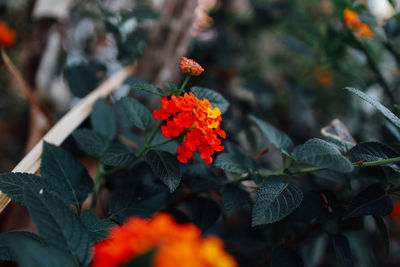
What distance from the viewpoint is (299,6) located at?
A: 62.0 inches

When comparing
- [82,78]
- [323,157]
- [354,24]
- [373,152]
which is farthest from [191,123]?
[354,24]

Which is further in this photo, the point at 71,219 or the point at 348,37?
the point at 348,37

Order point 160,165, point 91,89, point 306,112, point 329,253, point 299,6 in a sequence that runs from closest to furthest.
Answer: point 160,165 < point 91,89 < point 329,253 < point 306,112 < point 299,6

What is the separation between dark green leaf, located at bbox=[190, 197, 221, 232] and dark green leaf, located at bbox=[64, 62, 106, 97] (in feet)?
1.59

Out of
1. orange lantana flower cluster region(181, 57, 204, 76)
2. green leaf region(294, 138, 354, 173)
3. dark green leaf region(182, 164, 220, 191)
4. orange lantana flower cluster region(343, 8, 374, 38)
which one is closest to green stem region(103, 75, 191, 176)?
orange lantana flower cluster region(181, 57, 204, 76)

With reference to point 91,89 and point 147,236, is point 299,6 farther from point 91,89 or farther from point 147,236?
point 147,236

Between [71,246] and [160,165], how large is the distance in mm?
183

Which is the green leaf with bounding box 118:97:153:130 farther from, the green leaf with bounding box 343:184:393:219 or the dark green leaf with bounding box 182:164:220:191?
the green leaf with bounding box 343:184:393:219

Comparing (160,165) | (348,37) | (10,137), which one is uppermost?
(348,37)

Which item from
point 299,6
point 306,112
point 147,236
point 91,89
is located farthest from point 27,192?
A: point 299,6

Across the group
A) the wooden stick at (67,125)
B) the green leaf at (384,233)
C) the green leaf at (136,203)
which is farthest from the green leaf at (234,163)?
the wooden stick at (67,125)

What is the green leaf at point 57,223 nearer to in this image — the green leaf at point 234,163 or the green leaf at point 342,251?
the green leaf at point 234,163

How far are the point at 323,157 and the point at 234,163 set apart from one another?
0.17m

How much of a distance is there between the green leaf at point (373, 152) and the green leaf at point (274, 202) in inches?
4.9
